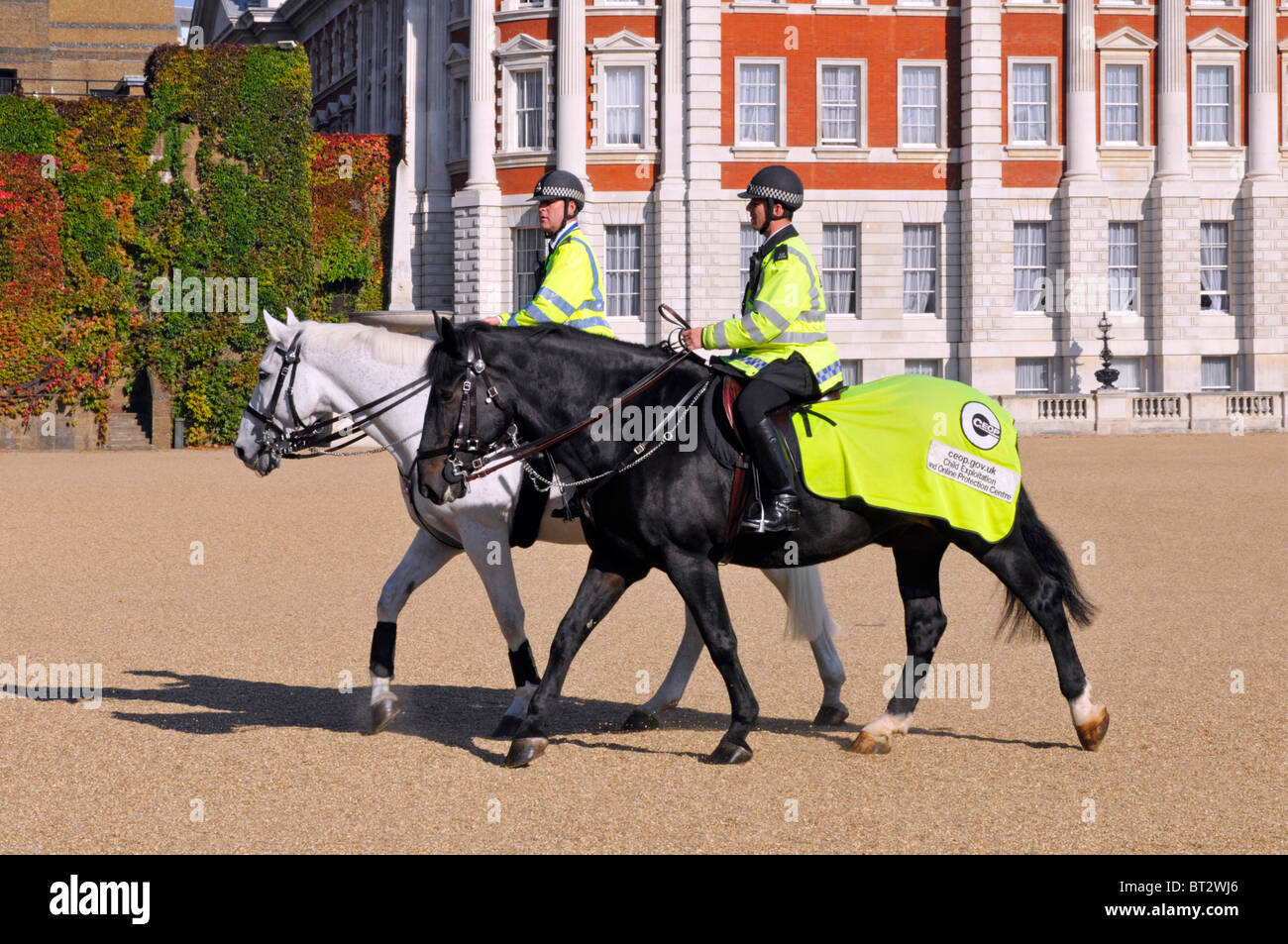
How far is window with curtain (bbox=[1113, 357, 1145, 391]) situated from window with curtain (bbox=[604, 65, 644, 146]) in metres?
14.2

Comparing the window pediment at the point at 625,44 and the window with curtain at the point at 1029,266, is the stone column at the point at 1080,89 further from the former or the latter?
the window pediment at the point at 625,44

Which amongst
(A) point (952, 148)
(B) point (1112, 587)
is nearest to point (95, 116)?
(A) point (952, 148)

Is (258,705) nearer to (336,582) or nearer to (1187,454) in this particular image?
(336,582)

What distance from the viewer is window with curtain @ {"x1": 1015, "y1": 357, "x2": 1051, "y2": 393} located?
40.8 metres

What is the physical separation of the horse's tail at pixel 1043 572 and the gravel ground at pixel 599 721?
0.60 m

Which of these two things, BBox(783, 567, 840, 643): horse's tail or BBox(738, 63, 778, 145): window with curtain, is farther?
BBox(738, 63, 778, 145): window with curtain

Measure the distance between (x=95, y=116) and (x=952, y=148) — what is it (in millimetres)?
21671

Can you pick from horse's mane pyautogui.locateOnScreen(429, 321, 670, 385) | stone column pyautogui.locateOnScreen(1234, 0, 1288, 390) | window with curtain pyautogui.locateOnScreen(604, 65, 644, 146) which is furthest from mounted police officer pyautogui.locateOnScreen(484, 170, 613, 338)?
stone column pyautogui.locateOnScreen(1234, 0, 1288, 390)

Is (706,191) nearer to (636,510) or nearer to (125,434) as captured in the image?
(125,434)

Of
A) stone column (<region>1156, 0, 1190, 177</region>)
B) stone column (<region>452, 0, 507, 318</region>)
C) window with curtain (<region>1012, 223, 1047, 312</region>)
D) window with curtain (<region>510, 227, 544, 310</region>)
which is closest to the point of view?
window with curtain (<region>510, 227, 544, 310</region>)

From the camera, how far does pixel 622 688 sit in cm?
923

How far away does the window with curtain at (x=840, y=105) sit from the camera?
133 feet

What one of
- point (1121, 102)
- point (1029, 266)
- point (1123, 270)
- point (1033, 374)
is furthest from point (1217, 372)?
point (1121, 102)

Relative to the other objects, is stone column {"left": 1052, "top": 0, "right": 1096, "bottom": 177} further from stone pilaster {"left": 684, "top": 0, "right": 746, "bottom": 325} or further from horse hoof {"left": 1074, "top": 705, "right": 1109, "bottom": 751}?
horse hoof {"left": 1074, "top": 705, "right": 1109, "bottom": 751}
